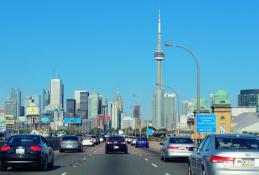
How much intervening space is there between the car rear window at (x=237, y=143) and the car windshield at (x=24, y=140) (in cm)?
1098

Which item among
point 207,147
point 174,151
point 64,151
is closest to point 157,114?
point 64,151

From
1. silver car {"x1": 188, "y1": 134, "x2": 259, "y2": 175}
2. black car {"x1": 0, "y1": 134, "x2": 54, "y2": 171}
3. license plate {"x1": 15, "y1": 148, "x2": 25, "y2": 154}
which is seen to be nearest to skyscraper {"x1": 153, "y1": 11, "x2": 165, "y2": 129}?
black car {"x1": 0, "y1": 134, "x2": 54, "y2": 171}

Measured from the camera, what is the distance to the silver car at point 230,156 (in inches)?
578

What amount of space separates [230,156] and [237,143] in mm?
969

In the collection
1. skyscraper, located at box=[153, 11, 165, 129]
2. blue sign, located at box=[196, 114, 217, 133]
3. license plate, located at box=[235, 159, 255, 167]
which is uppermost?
skyscraper, located at box=[153, 11, 165, 129]

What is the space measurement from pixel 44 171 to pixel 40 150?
3.26 ft

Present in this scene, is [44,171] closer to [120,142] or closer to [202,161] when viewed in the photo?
[202,161]

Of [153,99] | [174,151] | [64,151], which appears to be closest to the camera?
[174,151]

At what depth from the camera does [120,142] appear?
48.5 m

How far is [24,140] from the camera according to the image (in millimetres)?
24672

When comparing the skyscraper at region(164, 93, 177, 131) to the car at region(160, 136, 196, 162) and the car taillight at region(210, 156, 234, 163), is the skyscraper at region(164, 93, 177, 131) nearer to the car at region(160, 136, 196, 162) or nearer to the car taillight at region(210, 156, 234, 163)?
the car at region(160, 136, 196, 162)

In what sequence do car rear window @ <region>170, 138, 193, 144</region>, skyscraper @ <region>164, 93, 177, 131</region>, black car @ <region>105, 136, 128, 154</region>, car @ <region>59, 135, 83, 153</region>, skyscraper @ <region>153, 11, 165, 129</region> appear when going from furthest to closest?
1. skyscraper @ <region>164, 93, 177, 131</region>
2. skyscraper @ <region>153, 11, 165, 129</region>
3. car @ <region>59, 135, 83, 153</region>
4. black car @ <region>105, 136, 128, 154</region>
5. car rear window @ <region>170, 138, 193, 144</region>

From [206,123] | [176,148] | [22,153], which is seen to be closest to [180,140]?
[176,148]

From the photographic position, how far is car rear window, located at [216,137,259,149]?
50.6ft
